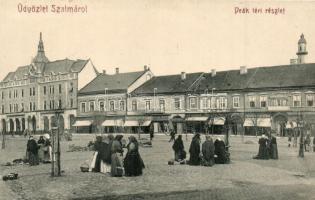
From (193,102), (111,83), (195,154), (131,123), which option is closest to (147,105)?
(131,123)

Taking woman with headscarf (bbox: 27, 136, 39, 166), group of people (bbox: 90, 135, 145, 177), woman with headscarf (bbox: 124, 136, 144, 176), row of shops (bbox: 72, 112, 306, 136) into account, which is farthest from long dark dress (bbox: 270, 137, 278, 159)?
row of shops (bbox: 72, 112, 306, 136)

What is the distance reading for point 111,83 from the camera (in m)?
46.7

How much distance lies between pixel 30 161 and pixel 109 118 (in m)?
28.9

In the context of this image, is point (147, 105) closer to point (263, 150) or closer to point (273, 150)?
point (263, 150)

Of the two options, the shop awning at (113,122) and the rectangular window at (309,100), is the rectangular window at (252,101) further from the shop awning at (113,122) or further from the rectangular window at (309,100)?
the shop awning at (113,122)

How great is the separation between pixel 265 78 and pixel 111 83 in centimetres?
1709

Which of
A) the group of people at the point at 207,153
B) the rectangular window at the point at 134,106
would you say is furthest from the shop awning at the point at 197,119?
the group of people at the point at 207,153

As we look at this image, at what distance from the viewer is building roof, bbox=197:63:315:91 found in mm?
34312

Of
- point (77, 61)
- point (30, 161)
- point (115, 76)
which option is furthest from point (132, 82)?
point (30, 161)

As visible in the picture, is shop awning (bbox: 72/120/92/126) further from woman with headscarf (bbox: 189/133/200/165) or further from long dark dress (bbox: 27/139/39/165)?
woman with headscarf (bbox: 189/133/200/165)

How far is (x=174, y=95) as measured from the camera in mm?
41438

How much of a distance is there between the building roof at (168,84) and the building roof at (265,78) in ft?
4.43

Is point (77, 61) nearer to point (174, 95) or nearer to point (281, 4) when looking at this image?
point (174, 95)

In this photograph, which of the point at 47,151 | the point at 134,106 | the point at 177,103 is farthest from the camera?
the point at 134,106
